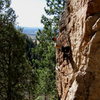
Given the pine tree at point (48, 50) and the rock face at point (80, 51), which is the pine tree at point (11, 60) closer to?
the pine tree at point (48, 50)

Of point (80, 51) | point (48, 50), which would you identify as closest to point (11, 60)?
point (48, 50)

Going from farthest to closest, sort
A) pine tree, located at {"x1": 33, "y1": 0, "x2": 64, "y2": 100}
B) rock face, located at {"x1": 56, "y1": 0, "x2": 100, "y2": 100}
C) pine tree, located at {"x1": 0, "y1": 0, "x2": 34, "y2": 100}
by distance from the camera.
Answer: pine tree, located at {"x1": 33, "y1": 0, "x2": 64, "y2": 100}
pine tree, located at {"x1": 0, "y1": 0, "x2": 34, "y2": 100}
rock face, located at {"x1": 56, "y1": 0, "x2": 100, "y2": 100}

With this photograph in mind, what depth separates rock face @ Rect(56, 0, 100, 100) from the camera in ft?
30.2

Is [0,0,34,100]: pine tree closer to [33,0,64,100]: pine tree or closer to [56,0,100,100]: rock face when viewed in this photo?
[33,0,64,100]: pine tree

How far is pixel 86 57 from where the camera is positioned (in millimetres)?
9453

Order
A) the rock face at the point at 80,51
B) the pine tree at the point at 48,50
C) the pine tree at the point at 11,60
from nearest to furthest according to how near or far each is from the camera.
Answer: the rock face at the point at 80,51
the pine tree at the point at 11,60
the pine tree at the point at 48,50

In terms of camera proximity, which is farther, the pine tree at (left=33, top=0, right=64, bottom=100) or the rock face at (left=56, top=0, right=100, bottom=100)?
the pine tree at (left=33, top=0, right=64, bottom=100)

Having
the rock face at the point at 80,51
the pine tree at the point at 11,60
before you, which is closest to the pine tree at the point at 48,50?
the pine tree at the point at 11,60

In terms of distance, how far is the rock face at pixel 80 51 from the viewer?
9211 millimetres

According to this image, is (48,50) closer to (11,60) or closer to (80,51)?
(11,60)

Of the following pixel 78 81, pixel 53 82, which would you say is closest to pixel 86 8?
pixel 78 81

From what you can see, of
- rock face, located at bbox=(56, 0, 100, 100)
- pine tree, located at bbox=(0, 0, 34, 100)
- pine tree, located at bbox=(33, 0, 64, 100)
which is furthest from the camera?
pine tree, located at bbox=(33, 0, 64, 100)

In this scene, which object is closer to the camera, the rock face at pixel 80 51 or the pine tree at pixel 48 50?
the rock face at pixel 80 51

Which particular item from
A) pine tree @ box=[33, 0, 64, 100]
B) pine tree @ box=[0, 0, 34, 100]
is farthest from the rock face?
pine tree @ box=[33, 0, 64, 100]
